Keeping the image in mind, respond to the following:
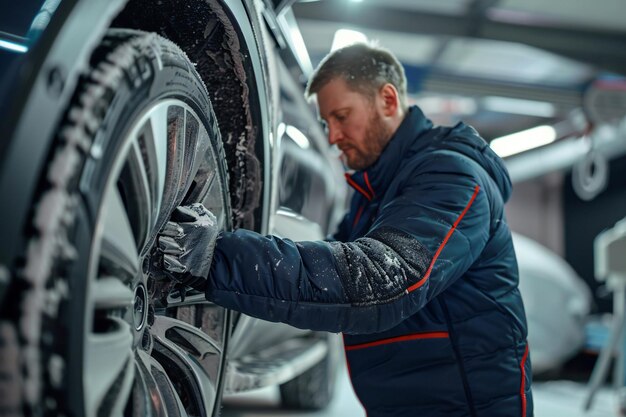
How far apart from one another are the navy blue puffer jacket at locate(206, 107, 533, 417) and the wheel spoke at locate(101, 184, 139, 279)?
268mm

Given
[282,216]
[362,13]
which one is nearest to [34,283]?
[282,216]

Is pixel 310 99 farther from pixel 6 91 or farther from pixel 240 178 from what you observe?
pixel 6 91

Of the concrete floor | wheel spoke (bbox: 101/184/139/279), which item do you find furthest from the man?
the concrete floor

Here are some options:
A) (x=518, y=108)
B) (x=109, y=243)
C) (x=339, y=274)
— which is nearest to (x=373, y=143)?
(x=339, y=274)

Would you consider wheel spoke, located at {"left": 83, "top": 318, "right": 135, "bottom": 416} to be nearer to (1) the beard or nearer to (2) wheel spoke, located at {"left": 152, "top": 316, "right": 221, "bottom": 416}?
(2) wheel spoke, located at {"left": 152, "top": 316, "right": 221, "bottom": 416}

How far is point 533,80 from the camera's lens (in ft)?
25.0

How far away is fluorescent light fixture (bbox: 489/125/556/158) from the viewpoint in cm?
967

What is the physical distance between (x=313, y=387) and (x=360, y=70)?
2.36m

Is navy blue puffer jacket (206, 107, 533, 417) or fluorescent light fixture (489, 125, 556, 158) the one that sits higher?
fluorescent light fixture (489, 125, 556, 158)

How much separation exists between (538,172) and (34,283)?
1128 cm

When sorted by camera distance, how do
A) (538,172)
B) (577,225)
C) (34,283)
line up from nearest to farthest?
(34,283) < (538,172) < (577,225)

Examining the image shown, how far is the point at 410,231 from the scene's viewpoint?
1.16 metres

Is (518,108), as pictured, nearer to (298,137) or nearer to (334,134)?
(298,137)

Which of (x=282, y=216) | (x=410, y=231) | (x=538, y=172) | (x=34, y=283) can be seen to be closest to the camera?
(x=34, y=283)
